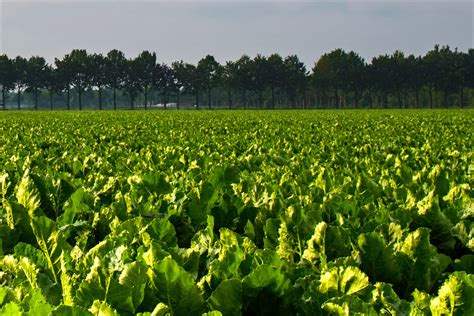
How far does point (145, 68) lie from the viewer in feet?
393

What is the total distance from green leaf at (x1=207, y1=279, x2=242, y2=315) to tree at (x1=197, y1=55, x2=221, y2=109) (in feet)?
386

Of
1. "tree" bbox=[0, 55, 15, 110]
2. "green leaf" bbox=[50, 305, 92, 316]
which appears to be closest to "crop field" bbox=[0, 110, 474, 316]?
"green leaf" bbox=[50, 305, 92, 316]

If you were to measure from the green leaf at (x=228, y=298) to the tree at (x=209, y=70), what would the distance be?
11754cm

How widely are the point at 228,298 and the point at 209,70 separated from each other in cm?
11928

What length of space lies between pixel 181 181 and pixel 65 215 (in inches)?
53.6

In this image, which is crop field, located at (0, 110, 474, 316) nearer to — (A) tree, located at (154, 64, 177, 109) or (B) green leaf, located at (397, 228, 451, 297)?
(B) green leaf, located at (397, 228, 451, 297)

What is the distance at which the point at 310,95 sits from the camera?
149125 mm

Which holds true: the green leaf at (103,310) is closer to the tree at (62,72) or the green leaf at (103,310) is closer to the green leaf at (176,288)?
the green leaf at (176,288)

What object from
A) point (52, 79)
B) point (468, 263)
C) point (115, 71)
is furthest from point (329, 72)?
point (468, 263)

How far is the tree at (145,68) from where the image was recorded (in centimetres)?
11850

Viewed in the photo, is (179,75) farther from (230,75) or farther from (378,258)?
(378,258)

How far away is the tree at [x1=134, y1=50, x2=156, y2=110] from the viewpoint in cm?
11850

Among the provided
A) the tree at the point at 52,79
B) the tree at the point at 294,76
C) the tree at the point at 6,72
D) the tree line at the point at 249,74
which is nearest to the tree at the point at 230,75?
the tree line at the point at 249,74

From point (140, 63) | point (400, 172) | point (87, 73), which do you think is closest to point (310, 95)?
point (140, 63)
